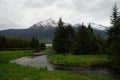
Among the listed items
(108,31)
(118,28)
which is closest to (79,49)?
(108,31)

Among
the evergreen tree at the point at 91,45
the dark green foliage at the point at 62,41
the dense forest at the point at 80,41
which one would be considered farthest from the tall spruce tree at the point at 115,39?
the dark green foliage at the point at 62,41

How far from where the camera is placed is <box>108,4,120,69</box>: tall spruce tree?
42.5 meters

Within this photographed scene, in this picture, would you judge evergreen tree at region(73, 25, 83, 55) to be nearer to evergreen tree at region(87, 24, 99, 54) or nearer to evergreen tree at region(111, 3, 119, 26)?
Answer: evergreen tree at region(87, 24, 99, 54)

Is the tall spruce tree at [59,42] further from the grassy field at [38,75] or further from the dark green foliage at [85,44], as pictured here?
the grassy field at [38,75]

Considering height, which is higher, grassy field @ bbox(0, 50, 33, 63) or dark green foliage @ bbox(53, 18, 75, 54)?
dark green foliage @ bbox(53, 18, 75, 54)

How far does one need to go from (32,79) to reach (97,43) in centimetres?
5093

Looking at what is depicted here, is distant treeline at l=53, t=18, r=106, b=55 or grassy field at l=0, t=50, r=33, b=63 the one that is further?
distant treeline at l=53, t=18, r=106, b=55

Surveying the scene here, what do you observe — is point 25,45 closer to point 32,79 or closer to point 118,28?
point 118,28

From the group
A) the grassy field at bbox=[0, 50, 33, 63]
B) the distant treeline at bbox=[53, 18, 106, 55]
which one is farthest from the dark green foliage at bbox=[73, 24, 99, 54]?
the grassy field at bbox=[0, 50, 33, 63]

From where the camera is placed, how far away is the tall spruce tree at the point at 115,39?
42484mm

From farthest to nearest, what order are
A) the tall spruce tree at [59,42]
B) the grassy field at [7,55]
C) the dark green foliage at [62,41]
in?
the dark green foliage at [62,41], the tall spruce tree at [59,42], the grassy field at [7,55]

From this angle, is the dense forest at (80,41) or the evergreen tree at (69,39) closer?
the dense forest at (80,41)

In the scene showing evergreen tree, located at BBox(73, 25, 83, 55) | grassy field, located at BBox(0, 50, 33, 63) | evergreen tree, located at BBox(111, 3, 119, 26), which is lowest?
grassy field, located at BBox(0, 50, 33, 63)

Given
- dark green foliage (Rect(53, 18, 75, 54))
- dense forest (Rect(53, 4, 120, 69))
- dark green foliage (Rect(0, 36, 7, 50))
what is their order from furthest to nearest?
dark green foliage (Rect(0, 36, 7, 50)), dark green foliage (Rect(53, 18, 75, 54)), dense forest (Rect(53, 4, 120, 69))
